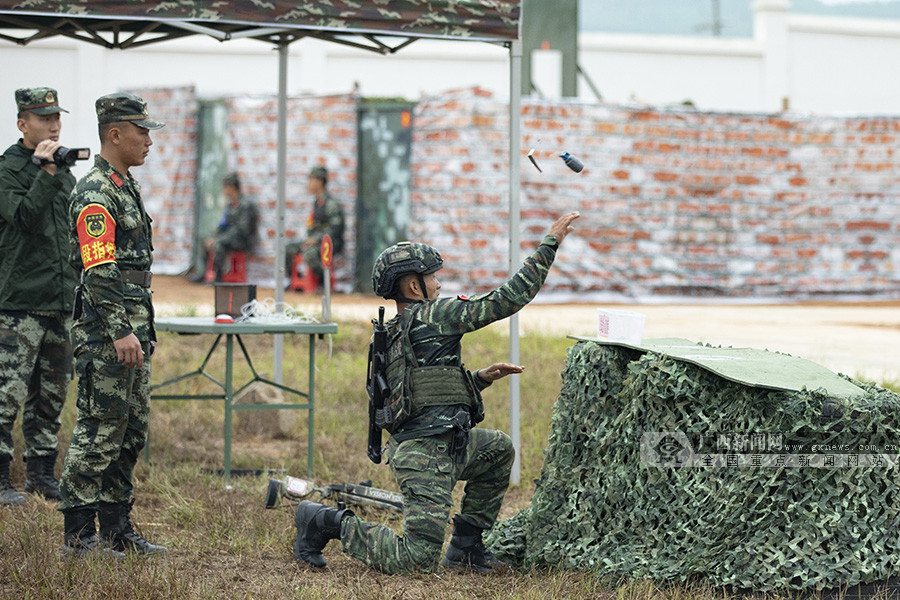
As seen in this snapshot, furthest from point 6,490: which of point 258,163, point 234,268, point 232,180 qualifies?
point 258,163

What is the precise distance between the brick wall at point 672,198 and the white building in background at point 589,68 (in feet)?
21.0

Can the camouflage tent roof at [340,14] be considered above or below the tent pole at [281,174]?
above

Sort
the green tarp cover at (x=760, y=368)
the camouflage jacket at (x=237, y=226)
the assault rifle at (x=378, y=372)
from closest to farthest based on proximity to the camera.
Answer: the green tarp cover at (x=760, y=368), the assault rifle at (x=378, y=372), the camouflage jacket at (x=237, y=226)

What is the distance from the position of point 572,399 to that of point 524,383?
14.5 feet

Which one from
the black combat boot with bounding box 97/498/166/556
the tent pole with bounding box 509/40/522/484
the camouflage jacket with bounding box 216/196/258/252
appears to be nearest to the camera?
the black combat boot with bounding box 97/498/166/556

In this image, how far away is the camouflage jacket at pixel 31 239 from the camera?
19.6ft

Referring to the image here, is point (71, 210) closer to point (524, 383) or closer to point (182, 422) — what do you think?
point (182, 422)

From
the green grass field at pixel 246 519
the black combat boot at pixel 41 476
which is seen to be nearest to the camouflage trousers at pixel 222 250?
the green grass field at pixel 246 519

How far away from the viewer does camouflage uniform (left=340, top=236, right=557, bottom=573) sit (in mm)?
4637

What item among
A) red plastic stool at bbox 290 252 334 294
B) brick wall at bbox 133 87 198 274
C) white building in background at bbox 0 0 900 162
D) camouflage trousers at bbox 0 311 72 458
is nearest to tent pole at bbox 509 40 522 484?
camouflage trousers at bbox 0 311 72 458

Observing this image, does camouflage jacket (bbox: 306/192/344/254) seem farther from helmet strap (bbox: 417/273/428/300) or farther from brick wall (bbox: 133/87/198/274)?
helmet strap (bbox: 417/273/428/300)

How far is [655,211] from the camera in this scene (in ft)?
53.4

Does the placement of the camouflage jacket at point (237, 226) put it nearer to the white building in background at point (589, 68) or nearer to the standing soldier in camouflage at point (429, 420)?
the white building in background at point (589, 68)

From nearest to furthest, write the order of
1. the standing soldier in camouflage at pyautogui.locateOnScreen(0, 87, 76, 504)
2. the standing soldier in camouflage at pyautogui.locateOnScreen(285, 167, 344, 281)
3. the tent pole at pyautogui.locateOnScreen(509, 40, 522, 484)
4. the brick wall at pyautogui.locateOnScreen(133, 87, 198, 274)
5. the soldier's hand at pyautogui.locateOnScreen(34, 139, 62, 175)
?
1. the soldier's hand at pyautogui.locateOnScreen(34, 139, 62, 175)
2. the standing soldier in camouflage at pyautogui.locateOnScreen(0, 87, 76, 504)
3. the tent pole at pyautogui.locateOnScreen(509, 40, 522, 484)
4. the standing soldier in camouflage at pyautogui.locateOnScreen(285, 167, 344, 281)
5. the brick wall at pyautogui.locateOnScreen(133, 87, 198, 274)
